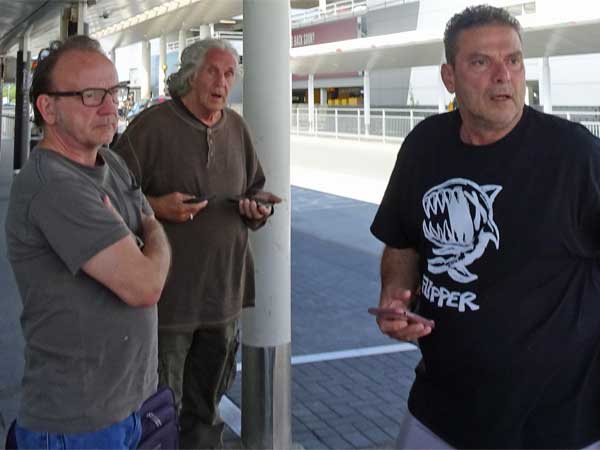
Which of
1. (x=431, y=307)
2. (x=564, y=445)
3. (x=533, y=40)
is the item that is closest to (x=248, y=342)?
(x=431, y=307)

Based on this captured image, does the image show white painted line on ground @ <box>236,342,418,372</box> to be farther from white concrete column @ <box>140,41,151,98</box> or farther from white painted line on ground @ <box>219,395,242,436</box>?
white concrete column @ <box>140,41,151,98</box>

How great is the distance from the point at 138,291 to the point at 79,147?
464mm

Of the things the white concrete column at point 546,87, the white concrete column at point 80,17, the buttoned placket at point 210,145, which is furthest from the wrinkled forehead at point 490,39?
the white concrete column at point 546,87

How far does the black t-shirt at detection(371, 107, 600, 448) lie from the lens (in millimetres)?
2262

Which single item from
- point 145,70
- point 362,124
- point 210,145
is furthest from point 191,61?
point 145,70

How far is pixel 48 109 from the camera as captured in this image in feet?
7.80

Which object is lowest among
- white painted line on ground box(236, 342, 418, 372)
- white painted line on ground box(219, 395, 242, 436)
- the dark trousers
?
white painted line on ground box(219, 395, 242, 436)

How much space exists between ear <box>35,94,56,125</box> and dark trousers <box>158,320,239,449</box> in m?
1.60

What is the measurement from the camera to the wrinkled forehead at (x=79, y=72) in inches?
93.4

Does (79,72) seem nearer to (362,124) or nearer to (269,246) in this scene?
(269,246)

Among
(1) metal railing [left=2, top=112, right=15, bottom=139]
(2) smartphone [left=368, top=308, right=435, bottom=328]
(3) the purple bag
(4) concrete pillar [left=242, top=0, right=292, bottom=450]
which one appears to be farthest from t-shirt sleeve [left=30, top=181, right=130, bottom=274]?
(1) metal railing [left=2, top=112, right=15, bottom=139]

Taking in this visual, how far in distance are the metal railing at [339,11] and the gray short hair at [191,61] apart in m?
40.1

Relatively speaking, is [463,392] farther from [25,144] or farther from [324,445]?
[25,144]

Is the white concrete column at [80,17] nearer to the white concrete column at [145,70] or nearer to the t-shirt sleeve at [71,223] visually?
the t-shirt sleeve at [71,223]
